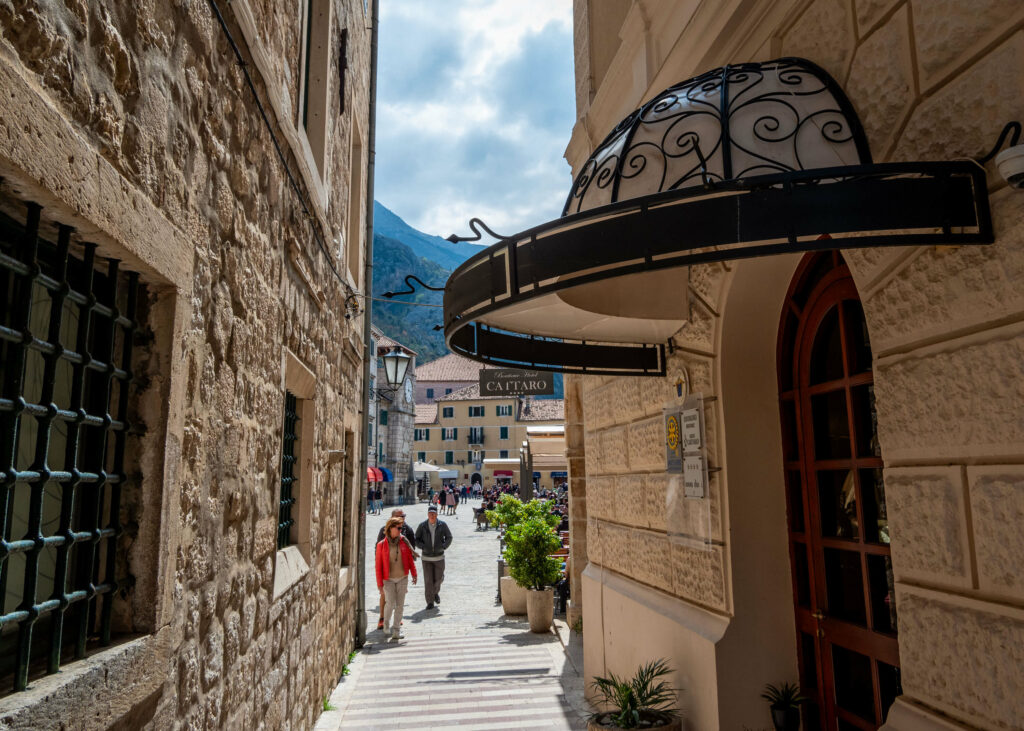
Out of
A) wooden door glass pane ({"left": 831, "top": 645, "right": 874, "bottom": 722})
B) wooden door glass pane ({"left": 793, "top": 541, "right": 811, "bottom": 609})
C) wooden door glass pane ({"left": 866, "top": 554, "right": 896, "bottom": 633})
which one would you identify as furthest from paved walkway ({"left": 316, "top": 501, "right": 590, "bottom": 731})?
wooden door glass pane ({"left": 866, "top": 554, "right": 896, "bottom": 633})

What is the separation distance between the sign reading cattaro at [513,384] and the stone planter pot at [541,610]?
2.71 m

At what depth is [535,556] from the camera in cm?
1006

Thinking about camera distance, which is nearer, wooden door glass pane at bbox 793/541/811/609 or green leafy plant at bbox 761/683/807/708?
green leafy plant at bbox 761/683/807/708

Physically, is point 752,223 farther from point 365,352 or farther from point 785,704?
point 365,352

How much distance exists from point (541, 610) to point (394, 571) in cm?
204

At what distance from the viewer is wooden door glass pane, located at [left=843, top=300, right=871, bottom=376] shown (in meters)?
3.37

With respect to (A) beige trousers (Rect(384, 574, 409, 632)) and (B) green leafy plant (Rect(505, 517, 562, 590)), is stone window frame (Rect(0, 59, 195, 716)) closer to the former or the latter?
(A) beige trousers (Rect(384, 574, 409, 632))

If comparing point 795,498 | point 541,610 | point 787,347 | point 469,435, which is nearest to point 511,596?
point 541,610

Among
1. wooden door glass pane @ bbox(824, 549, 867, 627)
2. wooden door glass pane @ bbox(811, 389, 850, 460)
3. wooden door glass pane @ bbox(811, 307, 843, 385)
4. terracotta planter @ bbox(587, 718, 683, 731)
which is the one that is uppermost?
wooden door glass pane @ bbox(811, 307, 843, 385)

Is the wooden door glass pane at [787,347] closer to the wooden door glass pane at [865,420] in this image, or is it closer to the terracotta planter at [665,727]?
the wooden door glass pane at [865,420]

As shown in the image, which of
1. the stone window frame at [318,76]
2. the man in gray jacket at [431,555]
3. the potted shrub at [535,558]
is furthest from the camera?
the man in gray jacket at [431,555]

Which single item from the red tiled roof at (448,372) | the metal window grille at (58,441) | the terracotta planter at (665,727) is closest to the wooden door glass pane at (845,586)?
the terracotta planter at (665,727)

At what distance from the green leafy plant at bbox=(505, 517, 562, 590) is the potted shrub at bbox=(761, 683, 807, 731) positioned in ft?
20.4

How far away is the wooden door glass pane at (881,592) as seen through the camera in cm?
318
